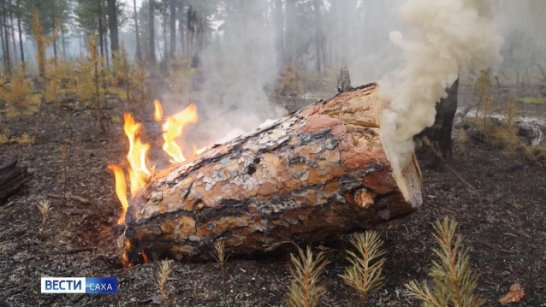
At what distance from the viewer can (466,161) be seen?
17.7 feet

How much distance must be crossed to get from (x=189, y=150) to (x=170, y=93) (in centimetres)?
588

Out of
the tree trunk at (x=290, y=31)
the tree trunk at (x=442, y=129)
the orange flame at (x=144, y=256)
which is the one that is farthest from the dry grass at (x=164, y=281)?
the tree trunk at (x=290, y=31)

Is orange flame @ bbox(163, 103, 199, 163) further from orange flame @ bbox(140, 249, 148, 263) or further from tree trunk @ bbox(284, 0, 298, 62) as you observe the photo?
tree trunk @ bbox(284, 0, 298, 62)

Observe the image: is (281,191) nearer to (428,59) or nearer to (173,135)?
(428,59)

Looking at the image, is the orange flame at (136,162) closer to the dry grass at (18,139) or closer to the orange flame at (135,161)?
the orange flame at (135,161)

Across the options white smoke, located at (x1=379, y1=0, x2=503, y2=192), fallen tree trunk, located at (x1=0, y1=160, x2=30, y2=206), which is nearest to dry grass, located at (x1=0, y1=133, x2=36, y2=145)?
fallen tree trunk, located at (x1=0, y1=160, x2=30, y2=206)

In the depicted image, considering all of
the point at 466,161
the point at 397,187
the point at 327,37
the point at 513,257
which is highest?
the point at 327,37

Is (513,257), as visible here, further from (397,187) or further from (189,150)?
(189,150)

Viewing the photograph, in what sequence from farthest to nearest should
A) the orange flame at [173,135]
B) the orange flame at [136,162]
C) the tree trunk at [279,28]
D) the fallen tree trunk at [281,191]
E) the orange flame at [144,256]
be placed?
the tree trunk at [279,28]
the orange flame at [173,135]
the orange flame at [136,162]
the orange flame at [144,256]
the fallen tree trunk at [281,191]

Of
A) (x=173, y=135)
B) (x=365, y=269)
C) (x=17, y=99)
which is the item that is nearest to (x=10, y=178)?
(x=173, y=135)

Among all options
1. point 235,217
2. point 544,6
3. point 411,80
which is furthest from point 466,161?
point 235,217

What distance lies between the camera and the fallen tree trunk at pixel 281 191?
2.42 m

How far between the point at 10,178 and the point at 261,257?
3.26 metres

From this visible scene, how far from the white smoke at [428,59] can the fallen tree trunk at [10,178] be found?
416 centimetres
